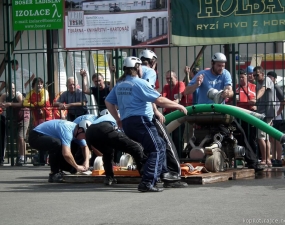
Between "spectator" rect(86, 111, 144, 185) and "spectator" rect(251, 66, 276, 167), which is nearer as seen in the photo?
"spectator" rect(86, 111, 144, 185)

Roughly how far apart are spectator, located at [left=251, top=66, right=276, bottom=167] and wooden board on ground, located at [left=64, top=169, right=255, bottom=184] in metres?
2.01

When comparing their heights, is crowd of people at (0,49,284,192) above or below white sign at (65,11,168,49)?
below

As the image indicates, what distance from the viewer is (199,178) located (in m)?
11.7

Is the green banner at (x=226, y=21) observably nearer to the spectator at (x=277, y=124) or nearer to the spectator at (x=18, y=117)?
the spectator at (x=277, y=124)

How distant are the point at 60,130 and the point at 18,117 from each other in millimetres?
4424

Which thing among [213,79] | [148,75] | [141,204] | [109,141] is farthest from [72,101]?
[141,204]

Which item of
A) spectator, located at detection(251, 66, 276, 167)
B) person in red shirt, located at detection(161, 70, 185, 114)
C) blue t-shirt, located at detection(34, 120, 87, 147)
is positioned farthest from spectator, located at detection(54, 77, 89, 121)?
spectator, located at detection(251, 66, 276, 167)

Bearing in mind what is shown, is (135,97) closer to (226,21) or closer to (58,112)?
(226,21)

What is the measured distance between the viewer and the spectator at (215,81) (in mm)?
13336

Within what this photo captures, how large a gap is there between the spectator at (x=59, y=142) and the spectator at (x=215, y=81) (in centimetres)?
201

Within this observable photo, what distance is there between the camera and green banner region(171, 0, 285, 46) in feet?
48.6

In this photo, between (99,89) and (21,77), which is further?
(21,77)

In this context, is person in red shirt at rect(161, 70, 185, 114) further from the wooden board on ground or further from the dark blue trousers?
the dark blue trousers

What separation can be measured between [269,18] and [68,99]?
4368 millimetres
